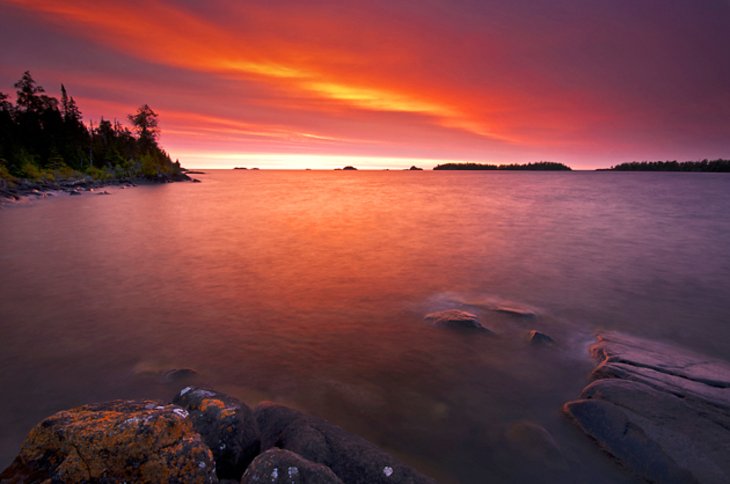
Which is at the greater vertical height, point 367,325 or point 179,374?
point 179,374

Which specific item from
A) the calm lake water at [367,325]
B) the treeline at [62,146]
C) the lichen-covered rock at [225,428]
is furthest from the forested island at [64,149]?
the lichen-covered rock at [225,428]

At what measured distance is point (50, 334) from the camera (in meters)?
7.95

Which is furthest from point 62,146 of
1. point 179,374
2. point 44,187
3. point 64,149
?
point 179,374

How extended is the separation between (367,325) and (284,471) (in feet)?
19.8

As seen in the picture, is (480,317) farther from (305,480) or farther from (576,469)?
(305,480)

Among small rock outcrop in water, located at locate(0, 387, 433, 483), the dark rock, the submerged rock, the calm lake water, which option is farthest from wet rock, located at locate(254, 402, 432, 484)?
the dark rock

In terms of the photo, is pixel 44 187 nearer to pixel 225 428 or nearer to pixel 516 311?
pixel 225 428

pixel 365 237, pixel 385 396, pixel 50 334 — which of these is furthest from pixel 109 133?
pixel 385 396

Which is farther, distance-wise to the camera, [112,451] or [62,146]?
[62,146]

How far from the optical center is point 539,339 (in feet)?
25.4

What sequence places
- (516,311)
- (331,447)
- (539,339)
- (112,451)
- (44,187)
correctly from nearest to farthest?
(112,451)
(331,447)
(539,339)
(516,311)
(44,187)

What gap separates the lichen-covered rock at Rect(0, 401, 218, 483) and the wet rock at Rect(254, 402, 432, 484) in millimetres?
1115

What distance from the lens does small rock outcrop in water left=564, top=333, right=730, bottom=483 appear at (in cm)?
420

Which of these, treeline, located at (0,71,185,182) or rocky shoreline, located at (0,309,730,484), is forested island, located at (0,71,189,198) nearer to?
treeline, located at (0,71,185,182)
